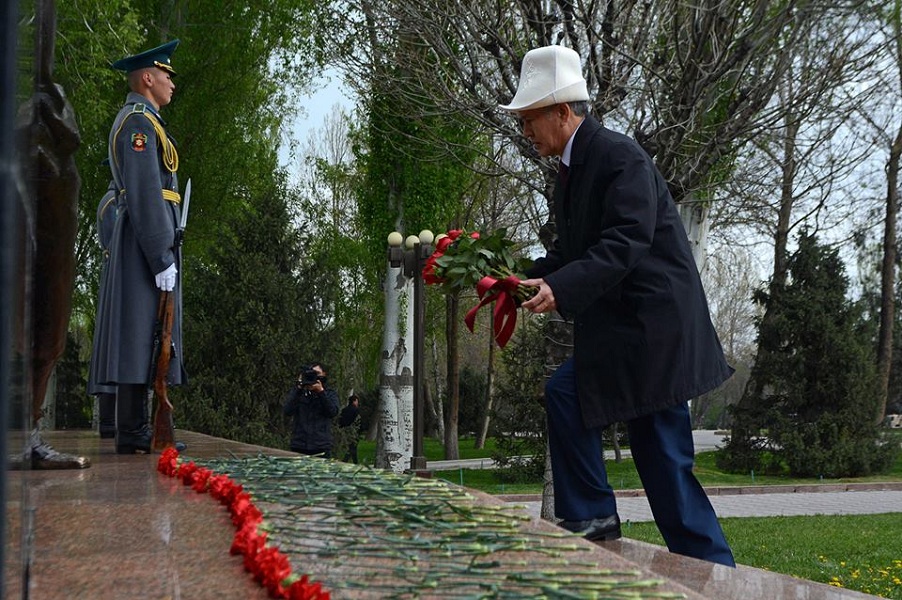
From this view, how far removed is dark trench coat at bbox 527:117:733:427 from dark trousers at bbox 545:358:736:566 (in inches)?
4.2

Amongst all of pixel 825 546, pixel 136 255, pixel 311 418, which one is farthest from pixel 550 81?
pixel 311 418

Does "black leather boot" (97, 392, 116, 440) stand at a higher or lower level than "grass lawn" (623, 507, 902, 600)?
higher

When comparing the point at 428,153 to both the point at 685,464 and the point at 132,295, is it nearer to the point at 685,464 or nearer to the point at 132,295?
the point at 132,295

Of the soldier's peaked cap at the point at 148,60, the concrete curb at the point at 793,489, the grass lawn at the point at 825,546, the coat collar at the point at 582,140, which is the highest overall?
the soldier's peaked cap at the point at 148,60

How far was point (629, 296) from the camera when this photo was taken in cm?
393

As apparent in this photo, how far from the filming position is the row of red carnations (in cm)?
199

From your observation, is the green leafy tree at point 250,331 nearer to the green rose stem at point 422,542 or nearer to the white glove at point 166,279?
the white glove at point 166,279

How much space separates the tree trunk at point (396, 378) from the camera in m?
20.1

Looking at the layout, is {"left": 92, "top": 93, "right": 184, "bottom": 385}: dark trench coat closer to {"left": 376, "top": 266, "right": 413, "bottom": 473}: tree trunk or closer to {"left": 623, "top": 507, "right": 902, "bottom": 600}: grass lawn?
{"left": 623, "top": 507, "right": 902, "bottom": 600}: grass lawn

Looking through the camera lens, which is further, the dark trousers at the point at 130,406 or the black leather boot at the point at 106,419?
the black leather boot at the point at 106,419

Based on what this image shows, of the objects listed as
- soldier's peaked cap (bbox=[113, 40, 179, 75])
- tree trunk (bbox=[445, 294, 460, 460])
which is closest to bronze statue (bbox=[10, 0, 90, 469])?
soldier's peaked cap (bbox=[113, 40, 179, 75])

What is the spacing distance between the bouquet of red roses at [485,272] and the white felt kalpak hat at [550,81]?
56cm

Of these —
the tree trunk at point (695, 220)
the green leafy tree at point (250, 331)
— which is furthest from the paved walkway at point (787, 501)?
the green leafy tree at point (250, 331)

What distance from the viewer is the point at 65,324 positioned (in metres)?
3.39
